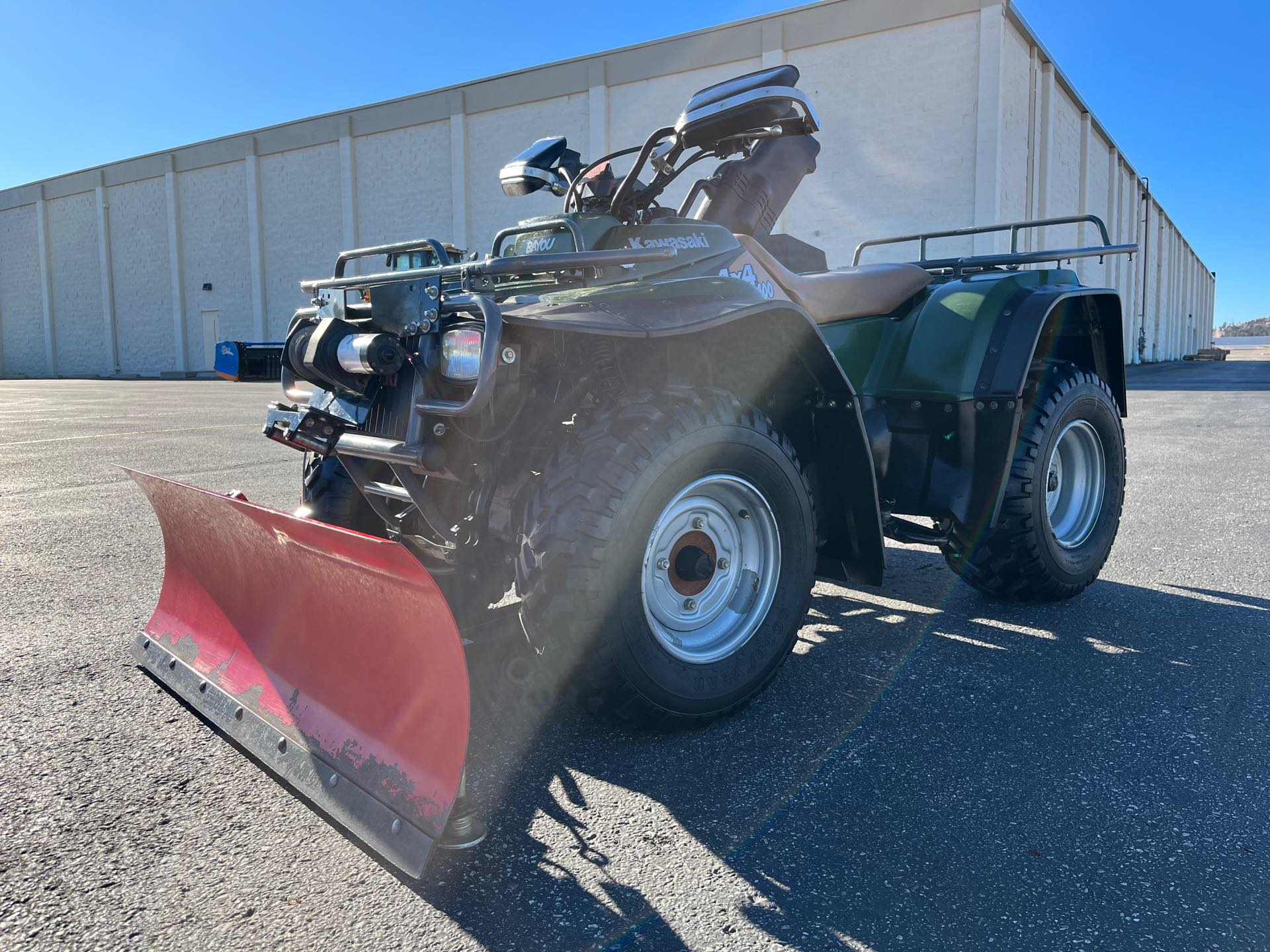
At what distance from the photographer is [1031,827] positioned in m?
2.37

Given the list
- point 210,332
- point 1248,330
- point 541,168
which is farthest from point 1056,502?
point 1248,330

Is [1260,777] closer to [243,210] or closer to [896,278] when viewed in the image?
[896,278]

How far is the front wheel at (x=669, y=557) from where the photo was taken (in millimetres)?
2486

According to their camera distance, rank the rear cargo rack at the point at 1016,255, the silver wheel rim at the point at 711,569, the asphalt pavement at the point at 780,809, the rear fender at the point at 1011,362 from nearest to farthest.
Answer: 1. the asphalt pavement at the point at 780,809
2. the silver wheel rim at the point at 711,569
3. the rear fender at the point at 1011,362
4. the rear cargo rack at the point at 1016,255

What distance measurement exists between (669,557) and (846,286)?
5.39ft

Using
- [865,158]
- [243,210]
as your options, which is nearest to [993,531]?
[865,158]

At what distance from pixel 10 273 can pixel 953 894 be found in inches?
2270

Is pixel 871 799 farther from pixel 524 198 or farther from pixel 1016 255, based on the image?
pixel 524 198

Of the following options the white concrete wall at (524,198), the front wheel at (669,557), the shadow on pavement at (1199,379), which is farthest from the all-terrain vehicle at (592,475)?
Answer: the white concrete wall at (524,198)


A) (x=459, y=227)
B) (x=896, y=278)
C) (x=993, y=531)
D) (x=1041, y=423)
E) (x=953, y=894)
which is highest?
(x=459, y=227)

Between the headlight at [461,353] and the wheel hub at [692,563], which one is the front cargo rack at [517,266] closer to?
the headlight at [461,353]

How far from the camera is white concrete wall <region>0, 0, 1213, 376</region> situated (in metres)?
22.9

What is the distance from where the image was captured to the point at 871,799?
2533mm

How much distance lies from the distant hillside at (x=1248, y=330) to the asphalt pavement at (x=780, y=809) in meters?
183
